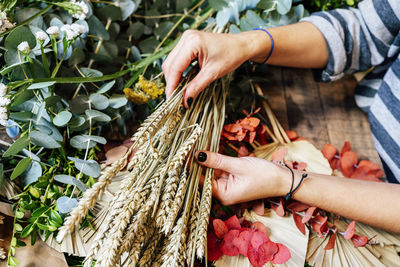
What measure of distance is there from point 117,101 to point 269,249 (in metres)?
0.50

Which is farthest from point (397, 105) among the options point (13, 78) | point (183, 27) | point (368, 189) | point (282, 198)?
point (13, 78)

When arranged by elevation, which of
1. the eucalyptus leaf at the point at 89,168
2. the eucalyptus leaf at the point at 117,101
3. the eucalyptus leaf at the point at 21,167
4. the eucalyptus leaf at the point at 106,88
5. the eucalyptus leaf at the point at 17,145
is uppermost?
the eucalyptus leaf at the point at 106,88

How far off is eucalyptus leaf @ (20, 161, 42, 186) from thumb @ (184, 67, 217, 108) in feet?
1.19

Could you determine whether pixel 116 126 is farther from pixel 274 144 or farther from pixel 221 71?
pixel 274 144

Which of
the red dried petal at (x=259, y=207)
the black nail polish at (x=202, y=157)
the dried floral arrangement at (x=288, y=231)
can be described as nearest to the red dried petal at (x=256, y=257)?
the dried floral arrangement at (x=288, y=231)

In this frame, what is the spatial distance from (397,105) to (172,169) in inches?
28.4

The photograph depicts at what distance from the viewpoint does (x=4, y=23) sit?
0.61 meters

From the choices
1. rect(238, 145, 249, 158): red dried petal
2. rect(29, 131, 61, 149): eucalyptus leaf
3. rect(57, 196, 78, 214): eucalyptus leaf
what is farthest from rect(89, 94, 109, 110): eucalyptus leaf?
rect(238, 145, 249, 158): red dried petal

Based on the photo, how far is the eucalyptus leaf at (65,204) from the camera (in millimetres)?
602

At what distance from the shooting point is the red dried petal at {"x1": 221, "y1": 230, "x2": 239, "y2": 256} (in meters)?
0.66

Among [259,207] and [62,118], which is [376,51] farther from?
[62,118]

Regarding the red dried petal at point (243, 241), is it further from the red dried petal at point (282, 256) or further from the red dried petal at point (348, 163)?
the red dried petal at point (348, 163)

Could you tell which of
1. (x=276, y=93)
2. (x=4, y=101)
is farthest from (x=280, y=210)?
(x=4, y=101)

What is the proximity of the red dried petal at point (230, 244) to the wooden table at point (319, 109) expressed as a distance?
1.65 ft
